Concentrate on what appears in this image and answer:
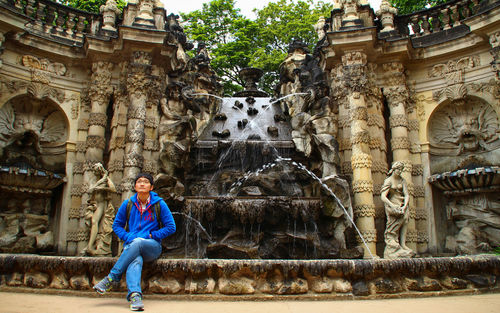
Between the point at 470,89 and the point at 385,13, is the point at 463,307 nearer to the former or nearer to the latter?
A: the point at 470,89

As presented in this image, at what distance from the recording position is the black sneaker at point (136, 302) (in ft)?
13.4

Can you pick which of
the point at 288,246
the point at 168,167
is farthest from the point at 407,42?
the point at 168,167

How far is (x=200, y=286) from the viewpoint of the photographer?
16.7ft

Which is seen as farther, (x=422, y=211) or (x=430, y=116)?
(x=430, y=116)

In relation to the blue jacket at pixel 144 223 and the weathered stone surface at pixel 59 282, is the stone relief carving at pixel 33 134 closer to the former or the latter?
the weathered stone surface at pixel 59 282

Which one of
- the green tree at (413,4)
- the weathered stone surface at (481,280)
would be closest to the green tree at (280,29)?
the green tree at (413,4)

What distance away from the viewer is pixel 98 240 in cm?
1000

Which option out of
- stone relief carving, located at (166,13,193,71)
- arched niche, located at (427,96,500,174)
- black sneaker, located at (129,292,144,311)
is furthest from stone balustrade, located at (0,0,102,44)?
arched niche, located at (427,96,500,174)

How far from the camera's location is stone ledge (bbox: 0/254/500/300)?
16.7 ft

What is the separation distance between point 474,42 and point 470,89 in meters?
1.39

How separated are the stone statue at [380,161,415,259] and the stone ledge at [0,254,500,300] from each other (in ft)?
13.2

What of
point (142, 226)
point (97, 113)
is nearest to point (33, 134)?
point (97, 113)

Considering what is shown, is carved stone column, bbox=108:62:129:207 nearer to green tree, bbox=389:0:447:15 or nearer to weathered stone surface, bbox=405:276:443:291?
weathered stone surface, bbox=405:276:443:291

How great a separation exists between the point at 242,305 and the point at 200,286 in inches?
28.5
